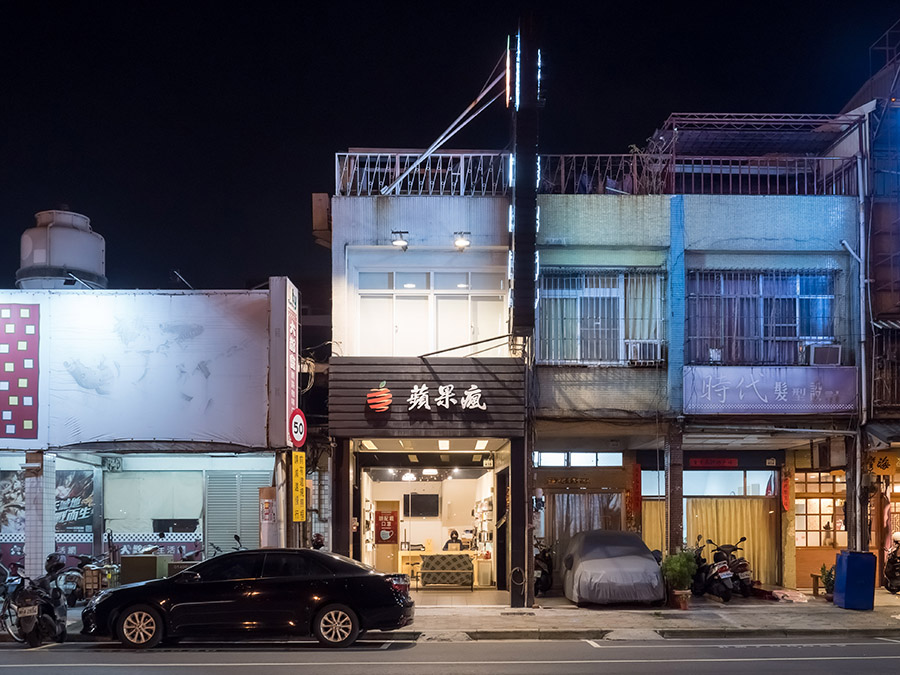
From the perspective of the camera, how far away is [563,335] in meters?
20.2

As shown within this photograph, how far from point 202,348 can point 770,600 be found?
41.9 ft

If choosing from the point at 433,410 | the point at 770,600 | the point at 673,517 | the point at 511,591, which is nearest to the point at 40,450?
the point at 433,410

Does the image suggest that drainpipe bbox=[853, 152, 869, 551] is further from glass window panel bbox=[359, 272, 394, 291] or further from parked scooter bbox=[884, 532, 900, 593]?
glass window panel bbox=[359, 272, 394, 291]

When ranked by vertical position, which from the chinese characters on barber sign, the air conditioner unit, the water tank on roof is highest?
the water tank on roof

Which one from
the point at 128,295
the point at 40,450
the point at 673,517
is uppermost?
the point at 128,295

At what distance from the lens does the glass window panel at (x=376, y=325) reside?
65.3 feet

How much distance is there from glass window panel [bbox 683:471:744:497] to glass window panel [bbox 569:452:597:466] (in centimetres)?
240

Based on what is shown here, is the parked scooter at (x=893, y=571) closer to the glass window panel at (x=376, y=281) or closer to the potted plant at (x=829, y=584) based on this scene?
the potted plant at (x=829, y=584)

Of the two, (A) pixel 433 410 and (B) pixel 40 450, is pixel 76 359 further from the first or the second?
(A) pixel 433 410

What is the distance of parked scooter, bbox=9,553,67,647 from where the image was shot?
14.6 meters

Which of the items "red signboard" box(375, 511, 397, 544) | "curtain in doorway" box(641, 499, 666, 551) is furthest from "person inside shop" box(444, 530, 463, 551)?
"curtain in doorway" box(641, 499, 666, 551)

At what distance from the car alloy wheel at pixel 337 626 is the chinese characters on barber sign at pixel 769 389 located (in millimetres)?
8776

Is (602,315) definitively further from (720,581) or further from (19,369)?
(19,369)

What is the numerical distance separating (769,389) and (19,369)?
49.3 ft
